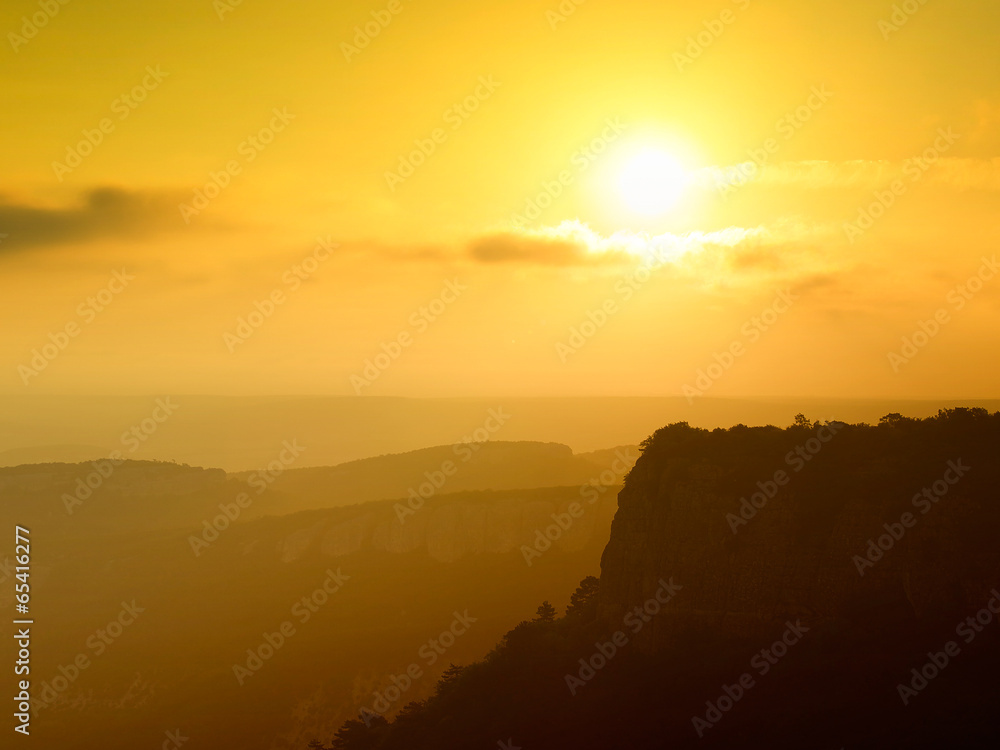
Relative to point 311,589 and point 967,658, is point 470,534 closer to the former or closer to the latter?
point 311,589

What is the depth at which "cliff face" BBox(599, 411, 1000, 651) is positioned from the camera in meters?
38.4

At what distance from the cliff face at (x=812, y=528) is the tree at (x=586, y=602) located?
2654 millimetres

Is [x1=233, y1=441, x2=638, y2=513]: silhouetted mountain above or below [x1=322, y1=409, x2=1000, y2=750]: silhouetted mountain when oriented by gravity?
above

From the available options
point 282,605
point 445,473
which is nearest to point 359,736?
point 282,605

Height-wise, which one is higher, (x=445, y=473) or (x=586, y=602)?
(x=445, y=473)

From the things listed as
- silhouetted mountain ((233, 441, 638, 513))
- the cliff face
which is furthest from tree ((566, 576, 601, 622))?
silhouetted mountain ((233, 441, 638, 513))

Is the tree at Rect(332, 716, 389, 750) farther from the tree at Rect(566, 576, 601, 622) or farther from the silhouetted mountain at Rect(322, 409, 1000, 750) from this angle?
the tree at Rect(566, 576, 601, 622)

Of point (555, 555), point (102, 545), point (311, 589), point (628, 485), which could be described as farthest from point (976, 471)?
point (102, 545)

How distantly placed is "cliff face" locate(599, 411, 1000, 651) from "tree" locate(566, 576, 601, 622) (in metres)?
2.65

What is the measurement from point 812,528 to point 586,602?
1835 cm

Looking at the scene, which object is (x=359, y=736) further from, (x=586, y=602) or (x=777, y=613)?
(x=777, y=613)

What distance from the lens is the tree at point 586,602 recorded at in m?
52.0

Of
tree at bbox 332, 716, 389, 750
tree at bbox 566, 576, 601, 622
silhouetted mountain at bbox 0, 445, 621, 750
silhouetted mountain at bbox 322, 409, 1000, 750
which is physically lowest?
silhouetted mountain at bbox 322, 409, 1000, 750

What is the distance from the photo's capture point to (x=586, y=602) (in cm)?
5456
